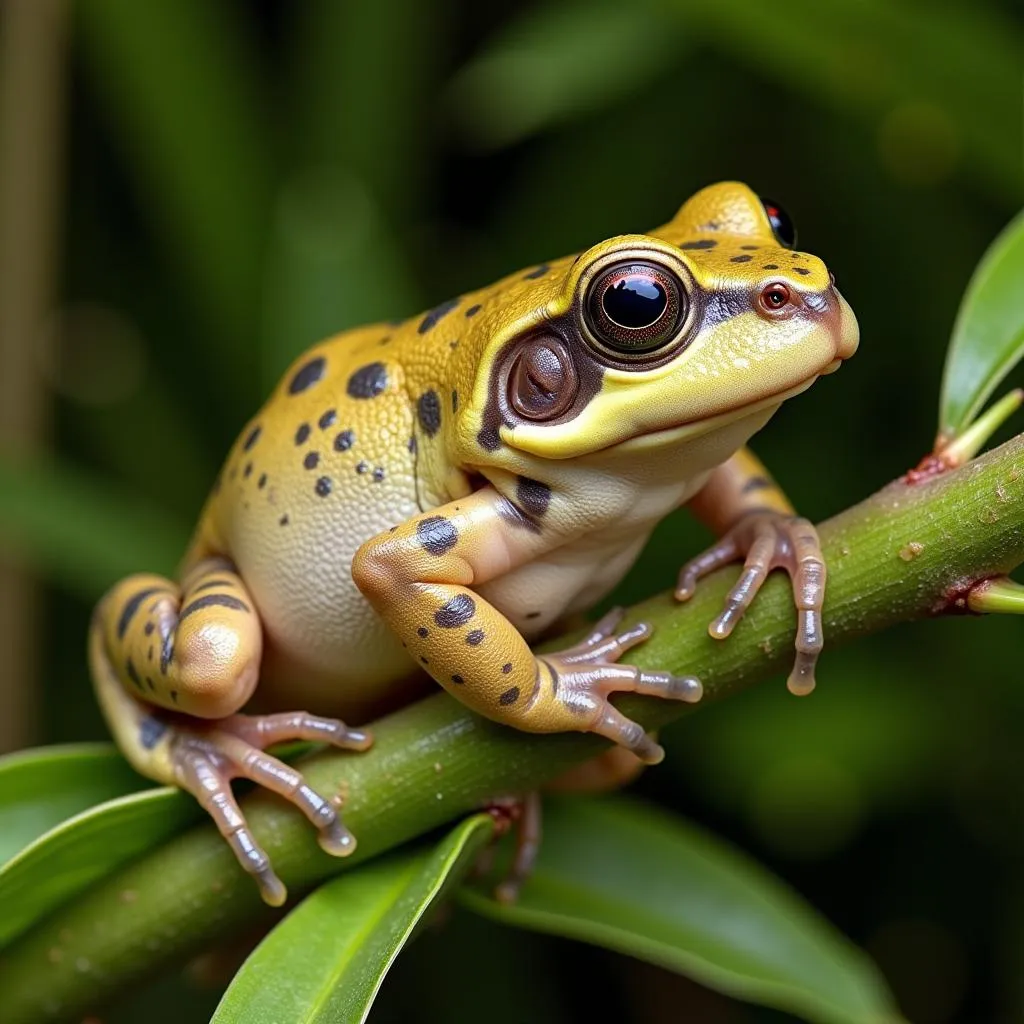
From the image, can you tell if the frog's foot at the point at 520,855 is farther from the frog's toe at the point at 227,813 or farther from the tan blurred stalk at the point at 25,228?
the tan blurred stalk at the point at 25,228

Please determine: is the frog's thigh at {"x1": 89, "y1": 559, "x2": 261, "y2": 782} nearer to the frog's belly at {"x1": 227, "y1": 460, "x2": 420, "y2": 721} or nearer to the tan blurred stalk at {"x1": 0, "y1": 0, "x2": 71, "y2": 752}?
the frog's belly at {"x1": 227, "y1": 460, "x2": 420, "y2": 721}

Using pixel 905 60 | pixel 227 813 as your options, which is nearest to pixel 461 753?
pixel 227 813

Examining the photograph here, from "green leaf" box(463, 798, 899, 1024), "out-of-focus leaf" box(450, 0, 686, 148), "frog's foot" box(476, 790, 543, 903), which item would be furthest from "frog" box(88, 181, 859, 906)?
"out-of-focus leaf" box(450, 0, 686, 148)

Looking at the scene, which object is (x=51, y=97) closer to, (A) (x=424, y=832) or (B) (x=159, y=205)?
(B) (x=159, y=205)

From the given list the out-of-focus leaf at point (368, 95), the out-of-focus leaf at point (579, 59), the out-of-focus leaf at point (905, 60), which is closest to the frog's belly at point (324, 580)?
the out-of-focus leaf at point (905, 60)

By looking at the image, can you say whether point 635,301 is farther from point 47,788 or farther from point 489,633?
point 47,788
